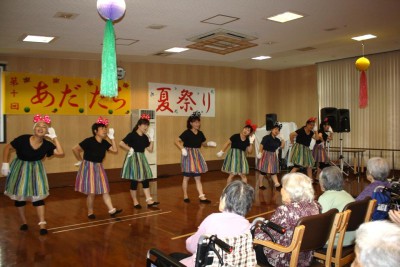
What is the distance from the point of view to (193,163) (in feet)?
19.0

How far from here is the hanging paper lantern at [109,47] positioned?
332cm

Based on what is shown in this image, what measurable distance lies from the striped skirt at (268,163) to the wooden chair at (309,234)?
15.1ft

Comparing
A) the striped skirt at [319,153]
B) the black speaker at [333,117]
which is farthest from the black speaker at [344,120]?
the striped skirt at [319,153]

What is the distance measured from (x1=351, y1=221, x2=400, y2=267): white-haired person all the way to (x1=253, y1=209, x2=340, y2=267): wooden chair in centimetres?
Answer: 86

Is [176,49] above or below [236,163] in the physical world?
above

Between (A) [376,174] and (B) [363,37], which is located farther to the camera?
(B) [363,37]

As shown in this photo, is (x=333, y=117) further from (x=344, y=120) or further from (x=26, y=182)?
(x=26, y=182)

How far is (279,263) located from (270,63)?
25.7 feet

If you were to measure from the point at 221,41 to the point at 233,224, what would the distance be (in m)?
4.55

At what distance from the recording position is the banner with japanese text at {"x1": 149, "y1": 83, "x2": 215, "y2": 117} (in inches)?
350

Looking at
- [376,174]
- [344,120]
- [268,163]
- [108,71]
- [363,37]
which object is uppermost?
[363,37]

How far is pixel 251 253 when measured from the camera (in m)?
1.86

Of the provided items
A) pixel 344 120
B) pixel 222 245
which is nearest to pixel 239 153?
pixel 344 120

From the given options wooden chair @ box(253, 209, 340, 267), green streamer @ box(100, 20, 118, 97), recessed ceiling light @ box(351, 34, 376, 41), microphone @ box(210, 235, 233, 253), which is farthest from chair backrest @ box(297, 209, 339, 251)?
recessed ceiling light @ box(351, 34, 376, 41)
